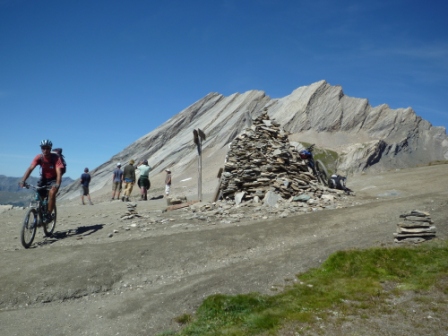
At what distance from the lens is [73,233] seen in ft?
43.0

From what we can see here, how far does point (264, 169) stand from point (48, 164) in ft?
33.5

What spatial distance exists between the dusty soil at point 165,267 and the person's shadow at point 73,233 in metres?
0.03

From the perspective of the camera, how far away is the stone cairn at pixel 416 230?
9641 mm

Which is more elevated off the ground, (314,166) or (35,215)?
(314,166)

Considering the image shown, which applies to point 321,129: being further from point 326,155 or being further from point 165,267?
point 165,267

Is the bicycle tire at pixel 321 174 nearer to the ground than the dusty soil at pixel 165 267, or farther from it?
farther from it

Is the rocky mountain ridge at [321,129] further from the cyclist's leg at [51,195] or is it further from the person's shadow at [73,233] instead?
the cyclist's leg at [51,195]

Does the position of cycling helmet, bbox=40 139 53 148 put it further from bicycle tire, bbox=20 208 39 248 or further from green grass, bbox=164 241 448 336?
green grass, bbox=164 241 448 336

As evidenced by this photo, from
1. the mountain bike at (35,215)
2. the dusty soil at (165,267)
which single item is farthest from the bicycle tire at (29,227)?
the dusty soil at (165,267)

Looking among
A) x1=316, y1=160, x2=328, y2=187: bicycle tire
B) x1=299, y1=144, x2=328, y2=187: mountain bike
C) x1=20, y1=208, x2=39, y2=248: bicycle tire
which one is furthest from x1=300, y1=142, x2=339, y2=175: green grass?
x1=20, y1=208, x2=39, y2=248: bicycle tire

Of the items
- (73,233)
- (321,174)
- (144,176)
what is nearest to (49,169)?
(73,233)

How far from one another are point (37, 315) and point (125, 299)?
1.70 meters

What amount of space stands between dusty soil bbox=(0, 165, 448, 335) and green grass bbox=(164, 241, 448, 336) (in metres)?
0.41

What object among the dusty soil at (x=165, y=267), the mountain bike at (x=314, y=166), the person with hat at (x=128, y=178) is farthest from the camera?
the person with hat at (x=128, y=178)
